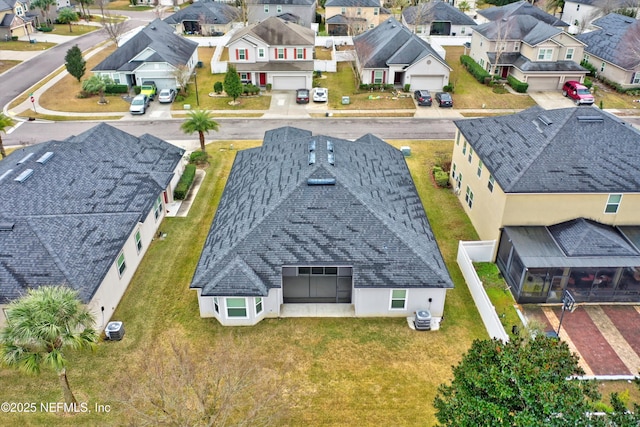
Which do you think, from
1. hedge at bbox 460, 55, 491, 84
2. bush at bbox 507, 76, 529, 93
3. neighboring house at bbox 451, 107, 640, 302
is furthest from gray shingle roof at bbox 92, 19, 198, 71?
neighboring house at bbox 451, 107, 640, 302

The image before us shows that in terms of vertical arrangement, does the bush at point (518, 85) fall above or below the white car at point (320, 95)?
above

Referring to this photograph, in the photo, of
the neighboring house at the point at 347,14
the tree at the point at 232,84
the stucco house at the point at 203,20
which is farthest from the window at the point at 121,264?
the neighboring house at the point at 347,14

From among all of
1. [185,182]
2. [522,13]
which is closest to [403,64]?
[522,13]

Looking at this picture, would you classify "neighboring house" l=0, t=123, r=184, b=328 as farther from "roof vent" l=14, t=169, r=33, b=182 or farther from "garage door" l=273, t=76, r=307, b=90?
"garage door" l=273, t=76, r=307, b=90

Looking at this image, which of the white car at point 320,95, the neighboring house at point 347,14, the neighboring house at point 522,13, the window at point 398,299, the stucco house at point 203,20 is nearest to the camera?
the window at point 398,299

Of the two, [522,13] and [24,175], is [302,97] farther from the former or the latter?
[522,13]

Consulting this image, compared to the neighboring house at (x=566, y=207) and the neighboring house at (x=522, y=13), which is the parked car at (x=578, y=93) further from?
the neighboring house at (x=566, y=207)

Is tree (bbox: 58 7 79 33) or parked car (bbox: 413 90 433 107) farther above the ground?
tree (bbox: 58 7 79 33)
